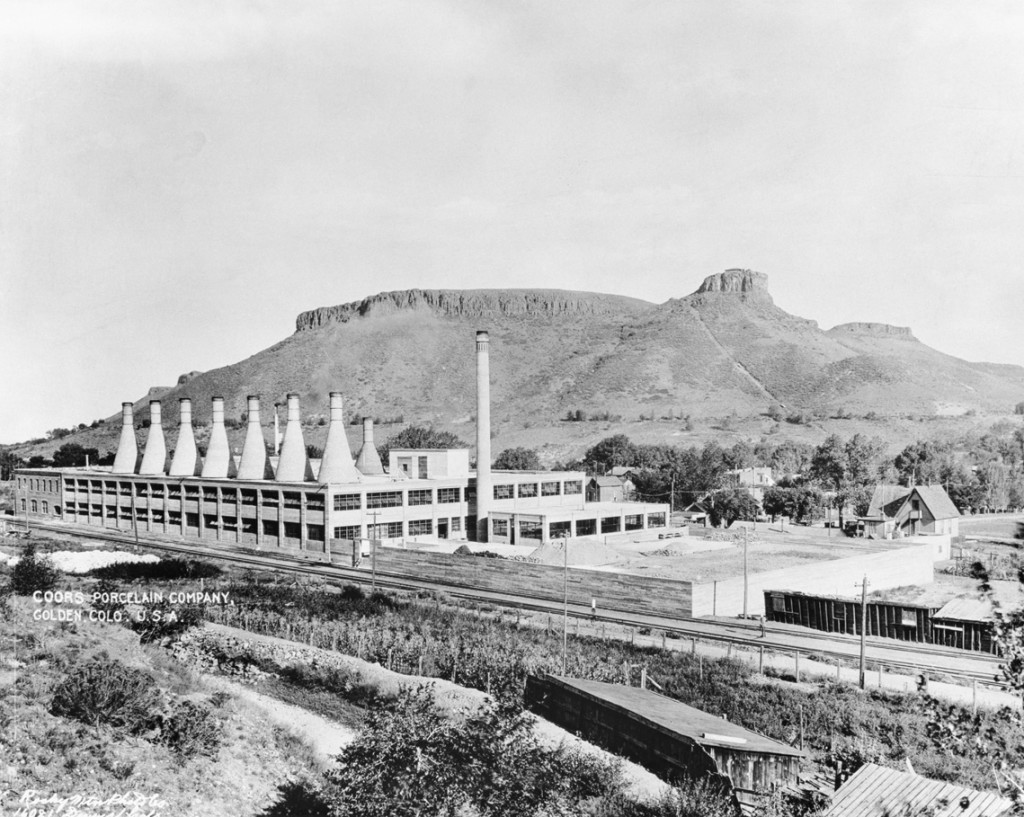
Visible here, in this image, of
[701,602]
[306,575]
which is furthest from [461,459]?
[701,602]

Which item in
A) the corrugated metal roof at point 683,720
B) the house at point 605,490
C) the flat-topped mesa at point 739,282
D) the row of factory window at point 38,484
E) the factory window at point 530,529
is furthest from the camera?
the flat-topped mesa at point 739,282

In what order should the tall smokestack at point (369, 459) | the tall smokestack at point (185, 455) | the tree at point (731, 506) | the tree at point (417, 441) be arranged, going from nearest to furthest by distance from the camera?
the tall smokestack at point (185, 455), the tall smokestack at point (369, 459), the tree at point (731, 506), the tree at point (417, 441)

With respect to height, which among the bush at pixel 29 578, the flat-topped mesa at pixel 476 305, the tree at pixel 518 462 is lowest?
the bush at pixel 29 578

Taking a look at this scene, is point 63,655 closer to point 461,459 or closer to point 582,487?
point 461,459

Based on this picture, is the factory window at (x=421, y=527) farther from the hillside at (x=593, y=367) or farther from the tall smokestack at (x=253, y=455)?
the hillside at (x=593, y=367)

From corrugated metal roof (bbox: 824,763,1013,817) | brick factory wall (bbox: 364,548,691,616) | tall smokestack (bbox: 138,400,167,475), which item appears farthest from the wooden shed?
tall smokestack (bbox: 138,400,167,475)

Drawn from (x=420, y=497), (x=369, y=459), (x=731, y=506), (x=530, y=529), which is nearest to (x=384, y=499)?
(x=420, y=497)

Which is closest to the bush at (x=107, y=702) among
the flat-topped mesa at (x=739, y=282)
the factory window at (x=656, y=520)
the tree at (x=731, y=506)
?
the factory window at (x=656, y=520)
